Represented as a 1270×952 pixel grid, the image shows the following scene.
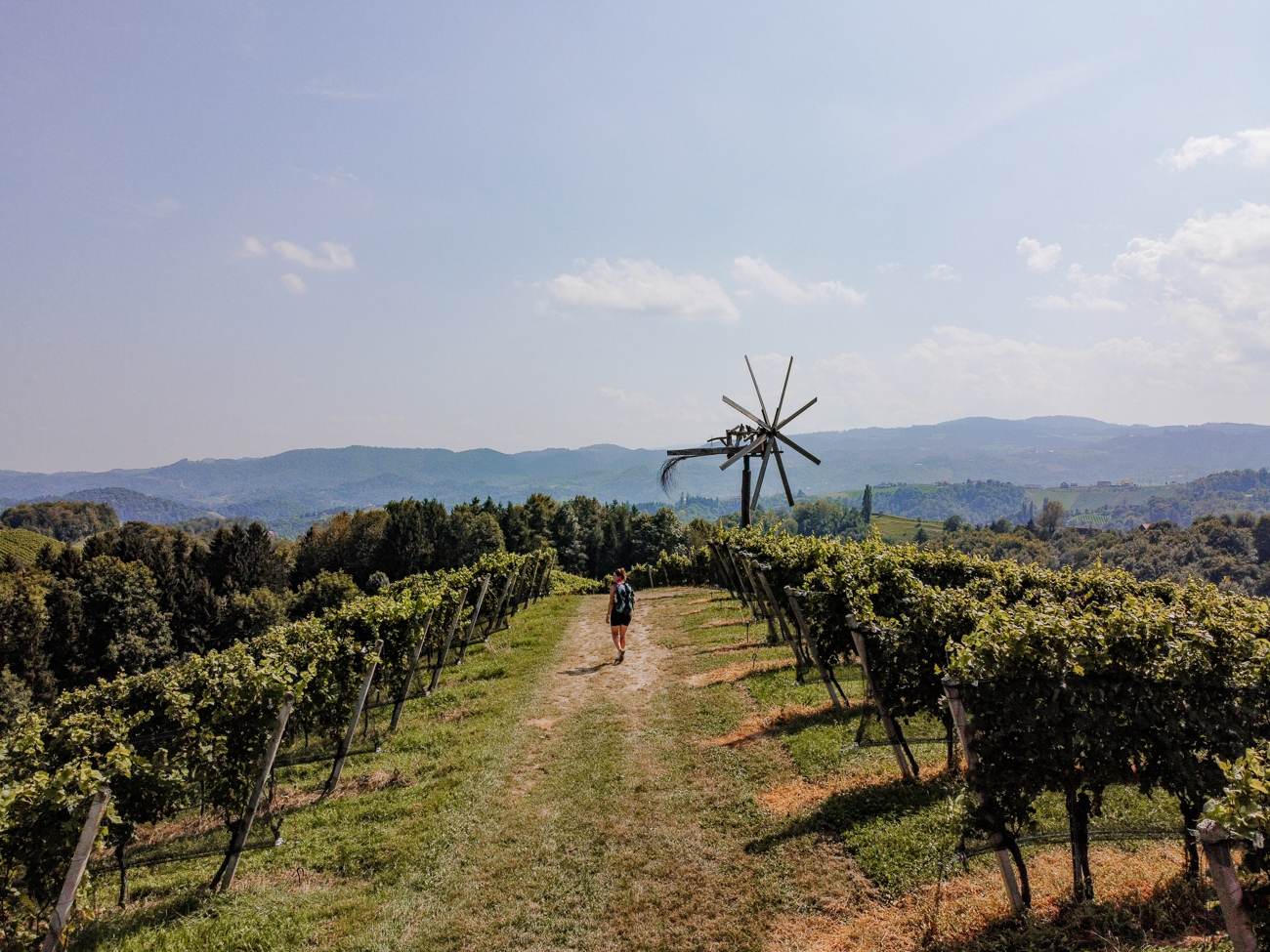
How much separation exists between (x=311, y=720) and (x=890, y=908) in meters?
12.1

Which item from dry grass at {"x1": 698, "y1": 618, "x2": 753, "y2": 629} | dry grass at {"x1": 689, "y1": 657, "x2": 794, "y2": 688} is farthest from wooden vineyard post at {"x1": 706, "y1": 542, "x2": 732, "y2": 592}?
dry grass at {"x1": 689, "y1": 657, "x2": 794, "y2": 688}

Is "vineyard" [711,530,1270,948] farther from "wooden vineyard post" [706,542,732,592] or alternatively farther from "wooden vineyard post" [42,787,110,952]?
"wooden vineyard post" [706,542,732,592]

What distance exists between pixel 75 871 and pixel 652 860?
6993mm

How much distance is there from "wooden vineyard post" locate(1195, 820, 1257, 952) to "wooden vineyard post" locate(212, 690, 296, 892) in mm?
11415

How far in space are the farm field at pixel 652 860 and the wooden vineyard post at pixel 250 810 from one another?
1.52ft

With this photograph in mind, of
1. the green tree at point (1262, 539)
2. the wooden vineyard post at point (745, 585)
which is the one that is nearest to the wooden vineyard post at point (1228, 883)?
the wooden vineyard post at point (745, 585)

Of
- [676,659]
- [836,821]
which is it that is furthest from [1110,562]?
[836,821]

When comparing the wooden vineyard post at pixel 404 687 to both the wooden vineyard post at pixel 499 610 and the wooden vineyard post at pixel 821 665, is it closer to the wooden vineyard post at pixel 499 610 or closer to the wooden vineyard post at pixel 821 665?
the wooden vineyard post at pixel 821 665

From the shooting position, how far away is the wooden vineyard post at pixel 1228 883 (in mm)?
4730

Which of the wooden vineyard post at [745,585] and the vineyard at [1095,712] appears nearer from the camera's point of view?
the vineyard at [1095,712]

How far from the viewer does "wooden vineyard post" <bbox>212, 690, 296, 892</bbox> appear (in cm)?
975

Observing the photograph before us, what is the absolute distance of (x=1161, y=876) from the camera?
7289 mm

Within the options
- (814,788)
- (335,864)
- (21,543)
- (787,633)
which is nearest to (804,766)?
(814,788)

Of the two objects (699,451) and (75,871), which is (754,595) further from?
(75,871)
